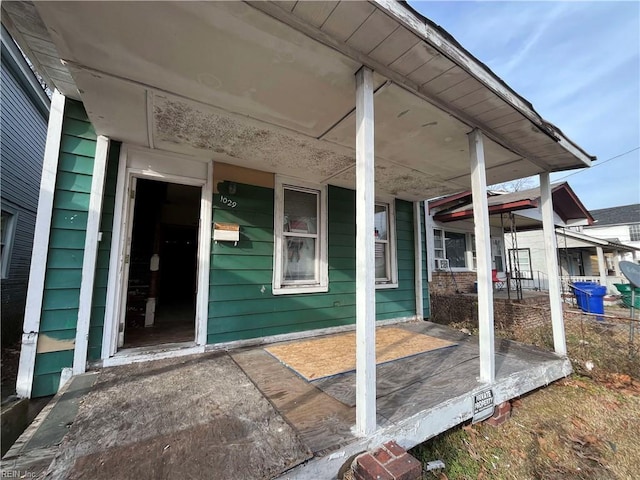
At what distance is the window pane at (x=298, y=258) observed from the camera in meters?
3.77

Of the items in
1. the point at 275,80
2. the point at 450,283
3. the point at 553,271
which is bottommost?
the point at 450,283

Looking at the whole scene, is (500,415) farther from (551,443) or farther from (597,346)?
(597,346)

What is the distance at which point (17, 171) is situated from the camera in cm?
474

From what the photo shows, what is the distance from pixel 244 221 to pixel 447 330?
139 inches

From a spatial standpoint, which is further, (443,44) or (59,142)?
(59,142)

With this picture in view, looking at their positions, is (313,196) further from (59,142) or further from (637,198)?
(637,198)

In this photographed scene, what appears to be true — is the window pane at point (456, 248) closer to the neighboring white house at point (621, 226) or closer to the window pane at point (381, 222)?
the window pane at point (381, 222)

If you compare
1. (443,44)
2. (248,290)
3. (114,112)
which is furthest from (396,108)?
(248,290)

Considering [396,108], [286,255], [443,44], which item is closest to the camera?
[443,44]

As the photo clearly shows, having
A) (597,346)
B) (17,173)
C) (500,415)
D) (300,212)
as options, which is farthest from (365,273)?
(17,173)

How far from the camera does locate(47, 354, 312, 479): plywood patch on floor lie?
50.5 inches

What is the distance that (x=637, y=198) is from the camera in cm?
2377

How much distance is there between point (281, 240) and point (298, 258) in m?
0.45

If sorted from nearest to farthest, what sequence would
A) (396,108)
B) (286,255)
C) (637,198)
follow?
(396,108)
(286,255)
(637,198)
